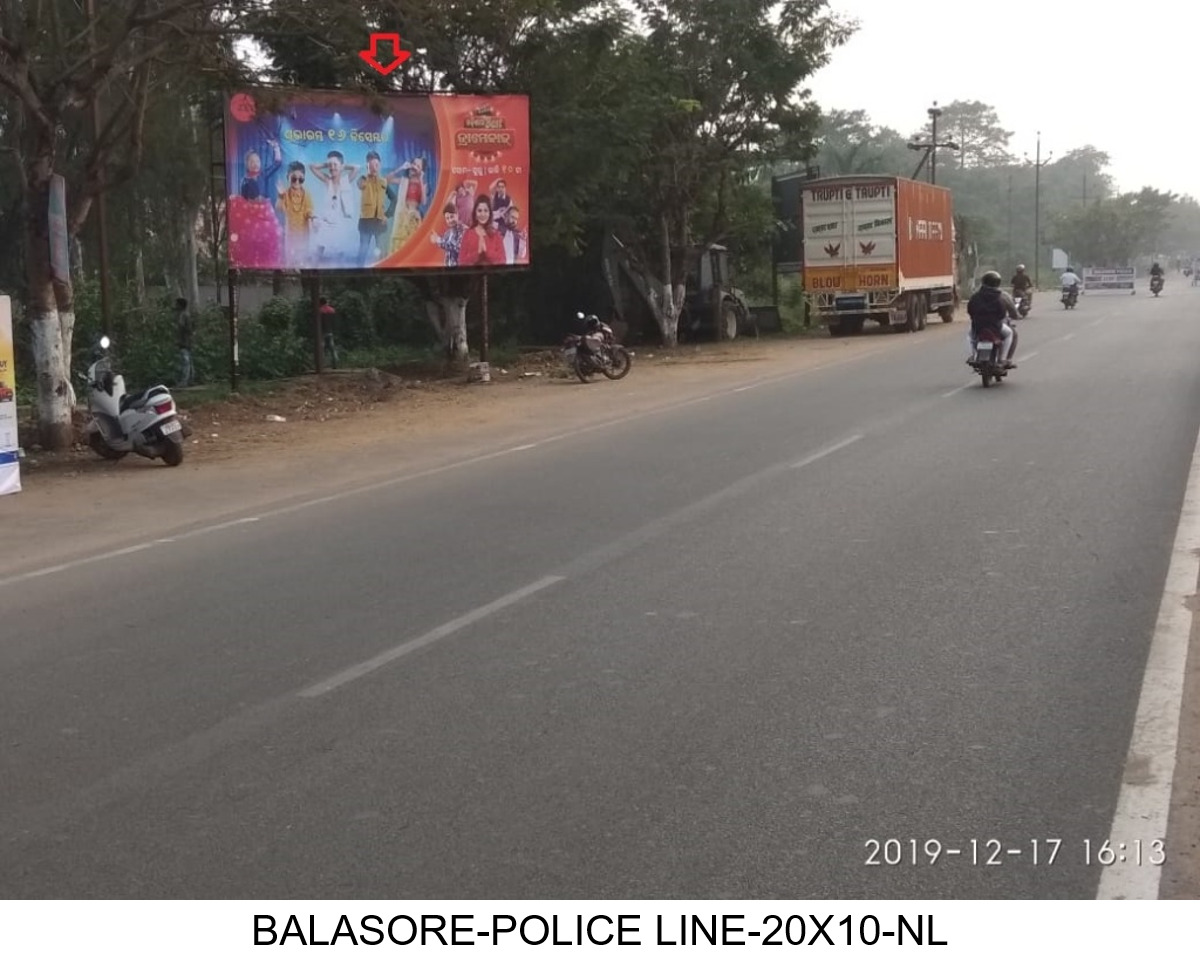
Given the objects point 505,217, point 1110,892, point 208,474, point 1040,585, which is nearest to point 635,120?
point 505,217

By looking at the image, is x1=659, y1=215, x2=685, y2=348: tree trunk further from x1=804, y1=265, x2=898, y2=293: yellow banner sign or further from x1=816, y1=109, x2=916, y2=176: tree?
x1=816, y1=109, x2=916, y2=176: tree

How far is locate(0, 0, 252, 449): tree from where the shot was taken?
1415 cm

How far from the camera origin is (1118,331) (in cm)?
3030

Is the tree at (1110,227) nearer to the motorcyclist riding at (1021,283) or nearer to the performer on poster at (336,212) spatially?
the motorcyclist riding at (1021,283)

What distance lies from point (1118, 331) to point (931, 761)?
2764 cm

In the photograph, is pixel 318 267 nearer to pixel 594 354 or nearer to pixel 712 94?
pixel 594 354

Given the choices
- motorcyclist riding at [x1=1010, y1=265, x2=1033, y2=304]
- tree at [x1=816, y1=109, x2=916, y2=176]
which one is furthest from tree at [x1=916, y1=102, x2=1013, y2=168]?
motorcyclist riding at [x1=1010, y1=265, x2=1033, y2=304]

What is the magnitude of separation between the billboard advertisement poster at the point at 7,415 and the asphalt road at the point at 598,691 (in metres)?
3.39

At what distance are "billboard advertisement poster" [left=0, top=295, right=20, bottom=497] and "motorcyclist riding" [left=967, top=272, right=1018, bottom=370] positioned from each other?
1182 cm

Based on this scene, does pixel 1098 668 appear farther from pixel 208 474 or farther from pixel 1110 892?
pixel 208 474

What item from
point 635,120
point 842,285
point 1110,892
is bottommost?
point 1110,892

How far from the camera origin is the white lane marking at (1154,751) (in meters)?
A: 3.99

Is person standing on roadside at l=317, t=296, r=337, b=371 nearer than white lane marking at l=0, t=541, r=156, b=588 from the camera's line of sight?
No

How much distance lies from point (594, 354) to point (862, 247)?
12.7 m
